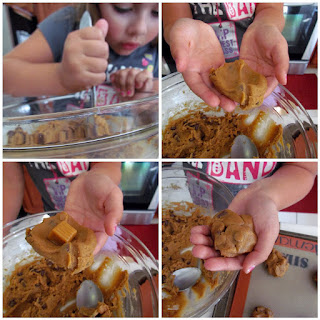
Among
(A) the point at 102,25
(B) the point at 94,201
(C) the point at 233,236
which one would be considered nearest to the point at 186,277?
(C) the point at 233,236

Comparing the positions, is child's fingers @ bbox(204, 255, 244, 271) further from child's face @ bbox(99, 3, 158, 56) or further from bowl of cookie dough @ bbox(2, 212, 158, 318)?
child's face @ bbox(99, 3, 158, 56)

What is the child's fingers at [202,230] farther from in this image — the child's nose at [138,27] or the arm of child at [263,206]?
the child's nose at [138,27]

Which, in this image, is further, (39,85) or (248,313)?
(39,85)

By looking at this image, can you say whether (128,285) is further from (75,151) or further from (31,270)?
(75,151)

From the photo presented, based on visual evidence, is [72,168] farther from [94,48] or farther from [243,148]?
[243,148]

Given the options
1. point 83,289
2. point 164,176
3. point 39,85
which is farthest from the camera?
point 39,85

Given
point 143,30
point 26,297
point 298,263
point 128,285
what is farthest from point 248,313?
point 143,30

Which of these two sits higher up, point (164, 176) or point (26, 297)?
point (164, 176)

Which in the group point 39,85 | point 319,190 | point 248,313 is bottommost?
point 248,313
